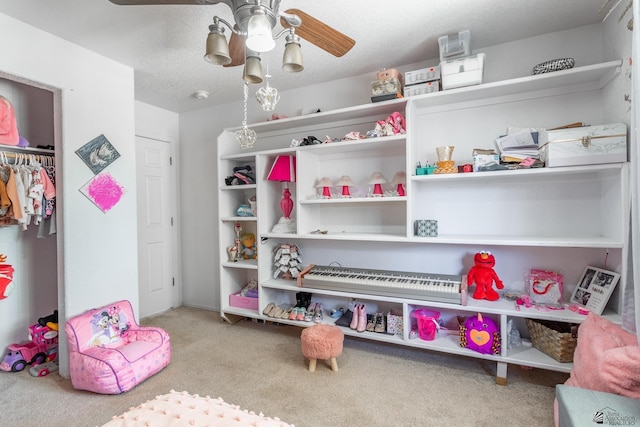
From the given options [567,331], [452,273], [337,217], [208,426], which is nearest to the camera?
[208,426]

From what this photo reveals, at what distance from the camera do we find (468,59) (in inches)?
82.1

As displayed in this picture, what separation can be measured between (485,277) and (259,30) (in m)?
2.12

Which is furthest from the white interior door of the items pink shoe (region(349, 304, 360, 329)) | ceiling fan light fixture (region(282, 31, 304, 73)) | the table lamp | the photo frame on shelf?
the photo frame on shelf

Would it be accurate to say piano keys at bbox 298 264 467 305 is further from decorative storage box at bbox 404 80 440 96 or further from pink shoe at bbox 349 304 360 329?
decorative storage box at bbox 404 80 440 96

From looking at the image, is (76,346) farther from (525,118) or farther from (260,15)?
(525,118)

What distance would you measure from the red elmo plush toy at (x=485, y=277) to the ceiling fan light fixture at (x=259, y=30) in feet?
6.50

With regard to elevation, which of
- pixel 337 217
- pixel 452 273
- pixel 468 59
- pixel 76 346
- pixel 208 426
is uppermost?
pixel 468 59

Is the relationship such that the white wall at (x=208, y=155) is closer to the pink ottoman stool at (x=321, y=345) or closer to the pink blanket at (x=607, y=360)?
the pink ottoman stool at (x=321, y=345)

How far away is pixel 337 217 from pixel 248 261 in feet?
3.46

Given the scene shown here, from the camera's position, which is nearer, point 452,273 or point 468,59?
point 468,59

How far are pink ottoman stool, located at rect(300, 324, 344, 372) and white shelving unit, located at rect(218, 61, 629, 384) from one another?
33 centimetres

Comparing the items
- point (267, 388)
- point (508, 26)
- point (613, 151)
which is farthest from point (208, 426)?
point (508, 26)

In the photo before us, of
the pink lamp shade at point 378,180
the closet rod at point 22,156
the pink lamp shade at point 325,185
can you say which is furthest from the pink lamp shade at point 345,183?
the closet rod at point 22,156

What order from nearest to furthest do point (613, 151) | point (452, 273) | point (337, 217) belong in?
1. point (613, 151)
2. point (452, 273)
3. point (337, 217)
